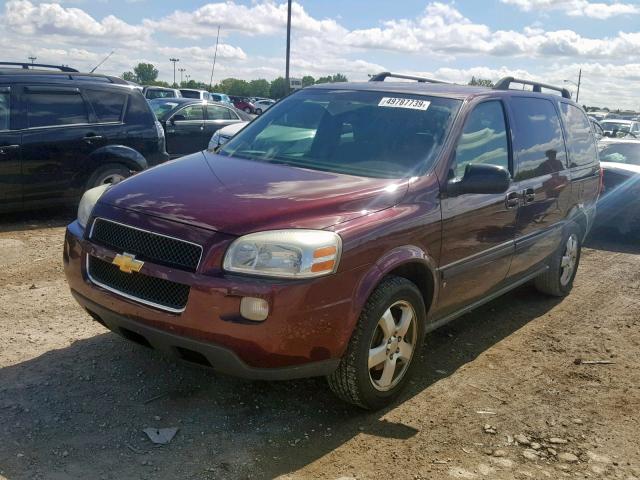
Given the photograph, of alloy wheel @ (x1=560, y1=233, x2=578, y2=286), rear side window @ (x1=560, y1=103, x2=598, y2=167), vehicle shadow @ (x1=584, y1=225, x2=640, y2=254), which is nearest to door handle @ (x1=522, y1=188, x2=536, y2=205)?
rear side window @ (x1=560, y1=103, x2=598, y2=167)

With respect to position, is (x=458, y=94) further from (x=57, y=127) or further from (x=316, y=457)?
(x=57, y=127)

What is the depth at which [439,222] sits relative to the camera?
152 inches

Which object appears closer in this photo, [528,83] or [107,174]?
[528,83]

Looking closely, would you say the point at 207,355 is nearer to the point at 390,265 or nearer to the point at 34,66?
the point at 390,265

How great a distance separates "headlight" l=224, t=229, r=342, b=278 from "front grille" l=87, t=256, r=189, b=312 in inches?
11.4

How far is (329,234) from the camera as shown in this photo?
3174 mm

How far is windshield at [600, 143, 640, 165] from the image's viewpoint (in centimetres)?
1019

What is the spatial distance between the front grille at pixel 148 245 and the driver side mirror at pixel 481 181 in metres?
1.66

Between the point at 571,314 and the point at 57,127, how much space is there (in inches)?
241

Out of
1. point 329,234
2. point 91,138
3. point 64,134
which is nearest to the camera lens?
point 329,234

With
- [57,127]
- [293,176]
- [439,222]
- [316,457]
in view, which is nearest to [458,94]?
[439,222]

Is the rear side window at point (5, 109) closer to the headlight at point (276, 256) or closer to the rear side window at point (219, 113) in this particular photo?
the headlight at point (276, 256)

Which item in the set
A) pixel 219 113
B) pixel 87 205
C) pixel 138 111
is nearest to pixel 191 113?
pixel 219 113

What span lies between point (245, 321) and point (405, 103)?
2102 millimetres
